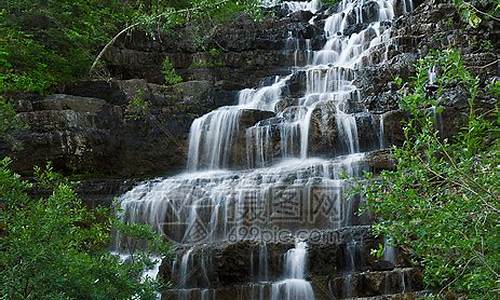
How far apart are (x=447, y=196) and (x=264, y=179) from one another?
7.27 metres

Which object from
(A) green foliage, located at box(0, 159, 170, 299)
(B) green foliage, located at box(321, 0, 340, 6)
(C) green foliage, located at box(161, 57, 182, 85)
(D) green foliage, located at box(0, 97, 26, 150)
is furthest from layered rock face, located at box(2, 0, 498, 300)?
(B) green foliage, located at box(321, 0, 340, 6)

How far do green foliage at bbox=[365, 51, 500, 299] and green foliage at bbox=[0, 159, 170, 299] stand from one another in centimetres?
285

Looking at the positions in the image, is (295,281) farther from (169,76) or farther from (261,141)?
(169,76)

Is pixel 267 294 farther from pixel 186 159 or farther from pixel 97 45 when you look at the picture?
pixel 97 45

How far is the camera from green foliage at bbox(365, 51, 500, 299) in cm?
429

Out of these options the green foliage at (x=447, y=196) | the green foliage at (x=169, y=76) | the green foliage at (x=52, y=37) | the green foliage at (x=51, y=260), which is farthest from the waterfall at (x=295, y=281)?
the green foliage at (x=169, y=76)

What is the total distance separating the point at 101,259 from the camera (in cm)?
619

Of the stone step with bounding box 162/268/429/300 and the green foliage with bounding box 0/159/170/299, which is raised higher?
the green foliage with bounding box 0/159/170/299

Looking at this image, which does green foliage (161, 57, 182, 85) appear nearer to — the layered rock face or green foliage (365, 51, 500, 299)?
the layered rock face

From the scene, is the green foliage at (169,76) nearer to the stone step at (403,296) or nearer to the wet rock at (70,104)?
the wet rock at (70,104)

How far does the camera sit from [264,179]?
12008 millimetres

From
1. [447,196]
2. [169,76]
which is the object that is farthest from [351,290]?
[169,76]

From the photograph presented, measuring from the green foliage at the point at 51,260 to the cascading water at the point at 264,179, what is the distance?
306 cm

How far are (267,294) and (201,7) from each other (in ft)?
18.2
